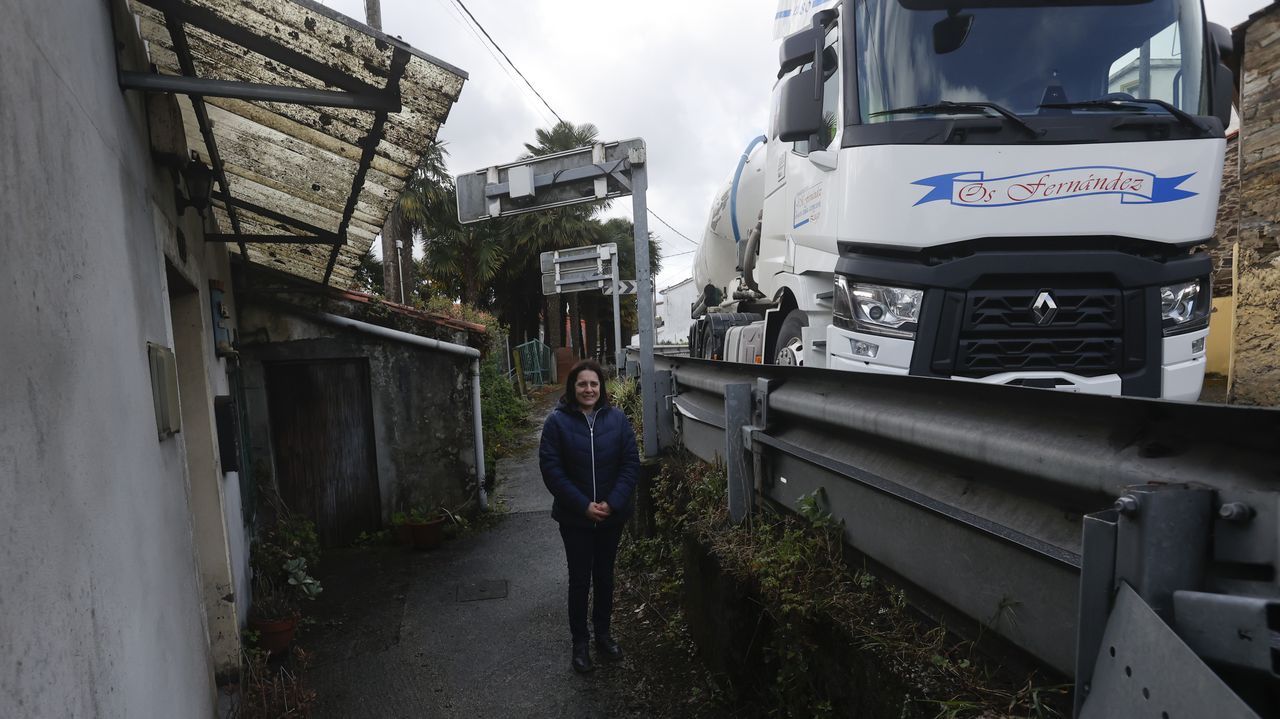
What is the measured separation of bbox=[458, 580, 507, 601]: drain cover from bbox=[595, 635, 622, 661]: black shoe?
164cm

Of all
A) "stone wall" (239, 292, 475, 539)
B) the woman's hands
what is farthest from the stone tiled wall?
"stone wall" (239, 292, 475, 539)

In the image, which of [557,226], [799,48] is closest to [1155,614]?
[799,48]

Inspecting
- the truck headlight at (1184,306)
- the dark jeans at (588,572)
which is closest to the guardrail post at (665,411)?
the dark jeans at (588,572)

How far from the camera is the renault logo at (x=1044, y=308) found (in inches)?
136

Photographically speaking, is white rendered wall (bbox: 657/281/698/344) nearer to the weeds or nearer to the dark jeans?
the dark jeans

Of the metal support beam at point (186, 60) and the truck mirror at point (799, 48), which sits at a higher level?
the truck mirror at point (799, 48)

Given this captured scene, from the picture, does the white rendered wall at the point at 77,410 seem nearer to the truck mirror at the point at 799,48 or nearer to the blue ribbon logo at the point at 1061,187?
the blue ribbon logo at the point at 1061,187

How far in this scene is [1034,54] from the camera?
3791 millimetres

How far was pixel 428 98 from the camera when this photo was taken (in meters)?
3.05

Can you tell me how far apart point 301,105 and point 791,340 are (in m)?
3.44

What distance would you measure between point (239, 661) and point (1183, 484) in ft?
14.5

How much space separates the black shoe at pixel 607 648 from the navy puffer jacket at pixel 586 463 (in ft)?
2.45

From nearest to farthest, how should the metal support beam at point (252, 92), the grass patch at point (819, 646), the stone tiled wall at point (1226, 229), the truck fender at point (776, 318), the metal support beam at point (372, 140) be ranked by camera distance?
1. the grass patch at point (819, 646)
2. the metal support beam at point (252, 92)
3. the metal support beam at point (372, 140)
4. the truck fender at point (776, 318)
5. the stone tiled wall at point (1226, 229)

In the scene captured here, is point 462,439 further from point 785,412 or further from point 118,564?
point 118,564
